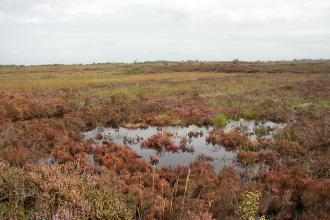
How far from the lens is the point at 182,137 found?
1612 cm

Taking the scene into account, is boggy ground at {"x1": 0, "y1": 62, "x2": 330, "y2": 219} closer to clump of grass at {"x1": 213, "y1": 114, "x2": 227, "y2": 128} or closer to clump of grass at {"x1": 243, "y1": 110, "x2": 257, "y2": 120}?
clump of grass at {"x1": 243, "y1": 110, "x2": 257, "y2": 120}

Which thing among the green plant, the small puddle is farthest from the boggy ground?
the small puddle

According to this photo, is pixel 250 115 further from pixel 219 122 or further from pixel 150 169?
pixel 150 169

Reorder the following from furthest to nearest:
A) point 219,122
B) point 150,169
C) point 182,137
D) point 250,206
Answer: point 219,122 → point 182,137 → point 150,169 → point 250,206

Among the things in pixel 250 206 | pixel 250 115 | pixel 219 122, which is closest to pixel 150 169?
pixel 250 206

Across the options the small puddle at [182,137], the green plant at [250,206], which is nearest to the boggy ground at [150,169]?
the green plant at [250,206]

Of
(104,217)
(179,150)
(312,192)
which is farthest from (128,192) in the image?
(179,150)

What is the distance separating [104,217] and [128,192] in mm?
2264

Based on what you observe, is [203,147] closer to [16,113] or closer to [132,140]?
[132,140]

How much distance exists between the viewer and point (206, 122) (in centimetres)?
1922

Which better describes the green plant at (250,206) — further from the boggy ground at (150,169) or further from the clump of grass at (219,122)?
the clump of grass at (219,122)

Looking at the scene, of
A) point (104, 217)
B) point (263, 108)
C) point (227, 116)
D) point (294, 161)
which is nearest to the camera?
point (104, 217)

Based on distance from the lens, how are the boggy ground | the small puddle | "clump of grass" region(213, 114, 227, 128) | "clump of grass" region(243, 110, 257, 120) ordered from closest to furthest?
the boggy ground
the small puddle
"clump of grass" region(213, 114, 227, 128)
"clump of grass" region(243, 110, 257, 120)

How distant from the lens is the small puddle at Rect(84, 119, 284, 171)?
12522 millimetres
